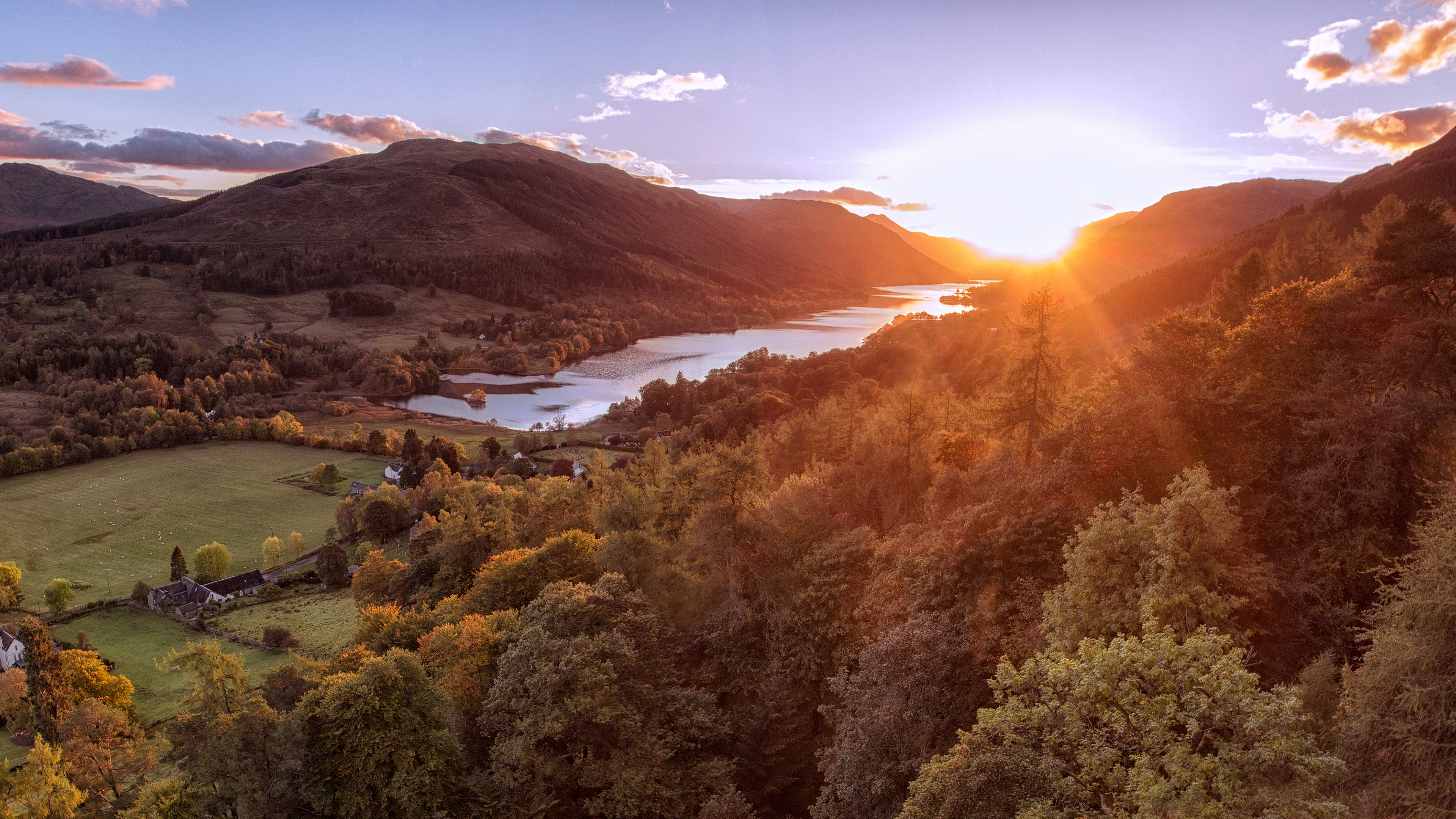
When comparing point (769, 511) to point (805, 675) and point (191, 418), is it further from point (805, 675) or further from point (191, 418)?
point (191, 418)

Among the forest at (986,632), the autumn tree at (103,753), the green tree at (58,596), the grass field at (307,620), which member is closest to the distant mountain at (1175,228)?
the forest at (986,632)

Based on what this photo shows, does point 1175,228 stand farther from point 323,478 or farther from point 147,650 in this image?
point 147,650

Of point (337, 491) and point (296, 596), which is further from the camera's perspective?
point (337, 491)

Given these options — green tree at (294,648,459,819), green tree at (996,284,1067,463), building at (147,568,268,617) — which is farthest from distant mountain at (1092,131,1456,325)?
building at (147,568,268,617)

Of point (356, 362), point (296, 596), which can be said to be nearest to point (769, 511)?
point (296, 596)

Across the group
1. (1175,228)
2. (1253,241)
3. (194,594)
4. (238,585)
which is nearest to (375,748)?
(194,594)

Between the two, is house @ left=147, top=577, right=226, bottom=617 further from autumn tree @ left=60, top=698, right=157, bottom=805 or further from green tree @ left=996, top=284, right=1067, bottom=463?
green tree @ left=996, top=284, right=1067, bottom=463

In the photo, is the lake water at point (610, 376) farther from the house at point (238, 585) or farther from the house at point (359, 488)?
the house at point (238, 585)
